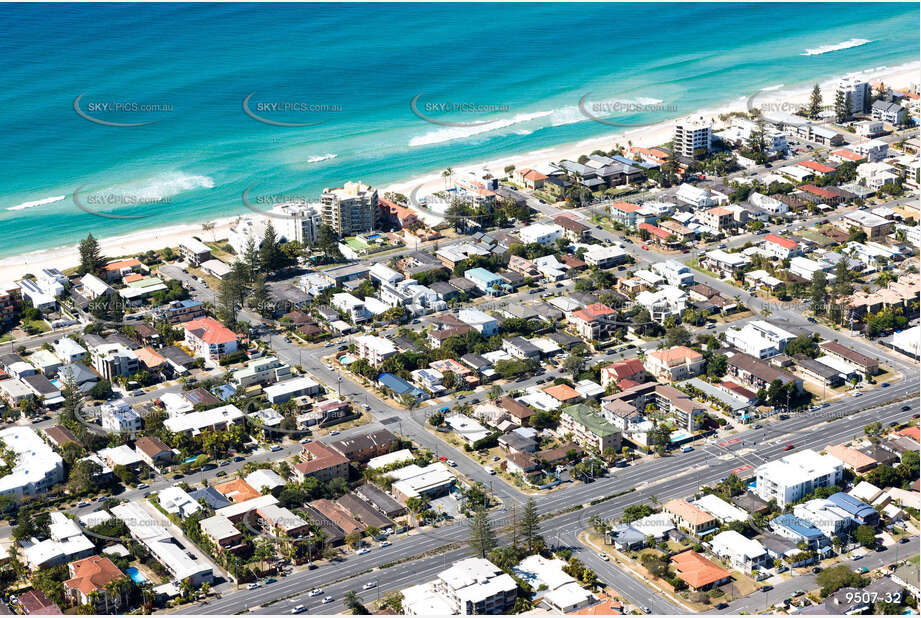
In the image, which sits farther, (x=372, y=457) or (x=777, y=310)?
(x=777, y=310)

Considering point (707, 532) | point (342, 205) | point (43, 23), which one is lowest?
point (707, 532)

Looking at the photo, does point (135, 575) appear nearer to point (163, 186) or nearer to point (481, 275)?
point (481, 275)

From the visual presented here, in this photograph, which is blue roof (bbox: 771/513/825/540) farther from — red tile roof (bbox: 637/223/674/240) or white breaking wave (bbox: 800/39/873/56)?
white breaking wave (bbox: 800/39/873/56)

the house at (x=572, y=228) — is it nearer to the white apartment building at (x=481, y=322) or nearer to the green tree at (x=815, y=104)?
the white apartment building at (x=481, y=322)

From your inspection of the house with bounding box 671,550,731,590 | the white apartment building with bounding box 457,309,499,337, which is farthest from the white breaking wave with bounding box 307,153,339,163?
the house with bounding box 671,550,731,590

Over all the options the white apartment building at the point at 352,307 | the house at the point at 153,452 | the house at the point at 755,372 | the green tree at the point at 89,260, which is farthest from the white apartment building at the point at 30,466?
the house at the point at 755,372

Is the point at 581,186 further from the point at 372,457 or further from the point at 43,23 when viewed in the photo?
the point at 43,23

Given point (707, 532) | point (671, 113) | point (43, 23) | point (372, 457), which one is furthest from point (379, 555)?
point (43, 23)
